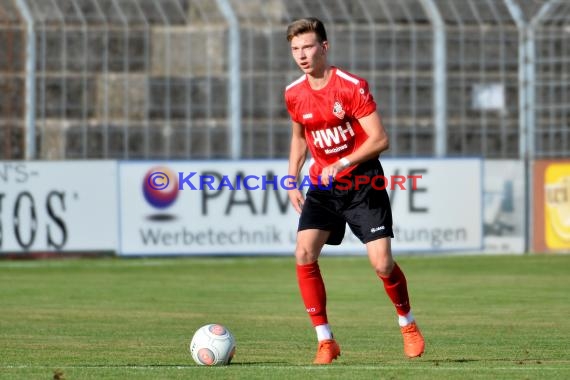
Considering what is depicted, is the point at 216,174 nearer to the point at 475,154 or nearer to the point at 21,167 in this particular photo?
the point at 21,167

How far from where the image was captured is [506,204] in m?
26.5

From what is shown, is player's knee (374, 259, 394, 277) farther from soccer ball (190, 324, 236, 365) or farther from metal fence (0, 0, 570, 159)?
metal fence (0, 0, 570, 159)

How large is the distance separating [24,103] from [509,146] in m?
9.33

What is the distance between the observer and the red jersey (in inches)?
395

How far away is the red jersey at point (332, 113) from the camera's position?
32.9ft

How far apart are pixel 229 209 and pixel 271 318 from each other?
10772 millimetres

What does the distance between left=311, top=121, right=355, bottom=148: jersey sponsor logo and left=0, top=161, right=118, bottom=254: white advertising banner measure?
49.9 ft

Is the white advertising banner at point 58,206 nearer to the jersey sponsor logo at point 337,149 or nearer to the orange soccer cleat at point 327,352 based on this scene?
the jersey sponsor logo at point 337,149

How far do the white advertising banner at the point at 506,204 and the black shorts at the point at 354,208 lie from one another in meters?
16.4

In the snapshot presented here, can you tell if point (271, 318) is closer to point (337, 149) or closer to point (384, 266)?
point (384, 266)

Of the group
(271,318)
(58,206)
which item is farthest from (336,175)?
(58,206)

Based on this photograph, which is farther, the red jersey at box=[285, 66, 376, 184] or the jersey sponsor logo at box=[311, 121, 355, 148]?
the jersey sponsor logo at box=[311, 121, 355, 148]

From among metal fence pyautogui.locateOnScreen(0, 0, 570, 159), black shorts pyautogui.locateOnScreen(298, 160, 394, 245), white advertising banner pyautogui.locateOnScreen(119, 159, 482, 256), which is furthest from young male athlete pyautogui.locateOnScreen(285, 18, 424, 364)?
metal fence pyautogui.locateOnScreen(0, 0, 570, 159)

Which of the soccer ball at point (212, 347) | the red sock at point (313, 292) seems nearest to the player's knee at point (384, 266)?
the red sock at point (313, 292)
